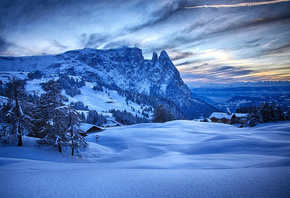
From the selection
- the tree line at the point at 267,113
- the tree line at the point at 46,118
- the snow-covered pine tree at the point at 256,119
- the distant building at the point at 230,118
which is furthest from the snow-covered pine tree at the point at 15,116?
the distant building at the point at 230,118

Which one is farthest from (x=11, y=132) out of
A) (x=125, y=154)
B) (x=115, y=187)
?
(x=115, y=187)

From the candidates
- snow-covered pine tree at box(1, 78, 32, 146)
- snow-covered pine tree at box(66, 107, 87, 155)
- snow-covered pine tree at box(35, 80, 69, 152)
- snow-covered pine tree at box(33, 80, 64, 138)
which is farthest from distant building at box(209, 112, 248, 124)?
snow-covered pine tree at box(1, 78, 32, 146)

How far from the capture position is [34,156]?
40.0 feet

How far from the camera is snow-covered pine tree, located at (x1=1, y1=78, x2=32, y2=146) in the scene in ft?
45.0

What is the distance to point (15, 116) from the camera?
45.4 ft

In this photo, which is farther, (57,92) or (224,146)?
(57,92)

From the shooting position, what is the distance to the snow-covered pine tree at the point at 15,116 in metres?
13.7

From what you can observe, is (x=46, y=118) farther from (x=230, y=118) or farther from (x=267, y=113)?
(x=230, y=118)

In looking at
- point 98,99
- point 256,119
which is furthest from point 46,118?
point 98,99

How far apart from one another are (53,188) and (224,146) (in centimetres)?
1075

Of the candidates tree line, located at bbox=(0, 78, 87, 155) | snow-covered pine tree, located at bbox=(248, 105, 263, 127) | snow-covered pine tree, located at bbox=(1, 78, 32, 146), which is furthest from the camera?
snow-covered pine tree, located at bbox=(248, 105, 263, 127)

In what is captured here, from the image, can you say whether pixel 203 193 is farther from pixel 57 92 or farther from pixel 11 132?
pixel 11 132

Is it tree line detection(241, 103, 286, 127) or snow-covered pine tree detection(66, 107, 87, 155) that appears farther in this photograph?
tree line detection(241, 103, 286, 127)

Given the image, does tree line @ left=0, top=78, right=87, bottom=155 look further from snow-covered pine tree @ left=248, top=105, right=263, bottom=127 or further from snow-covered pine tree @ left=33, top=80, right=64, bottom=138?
snow-covered pine tree @ left=248, top=105, right=263, bottom=127
